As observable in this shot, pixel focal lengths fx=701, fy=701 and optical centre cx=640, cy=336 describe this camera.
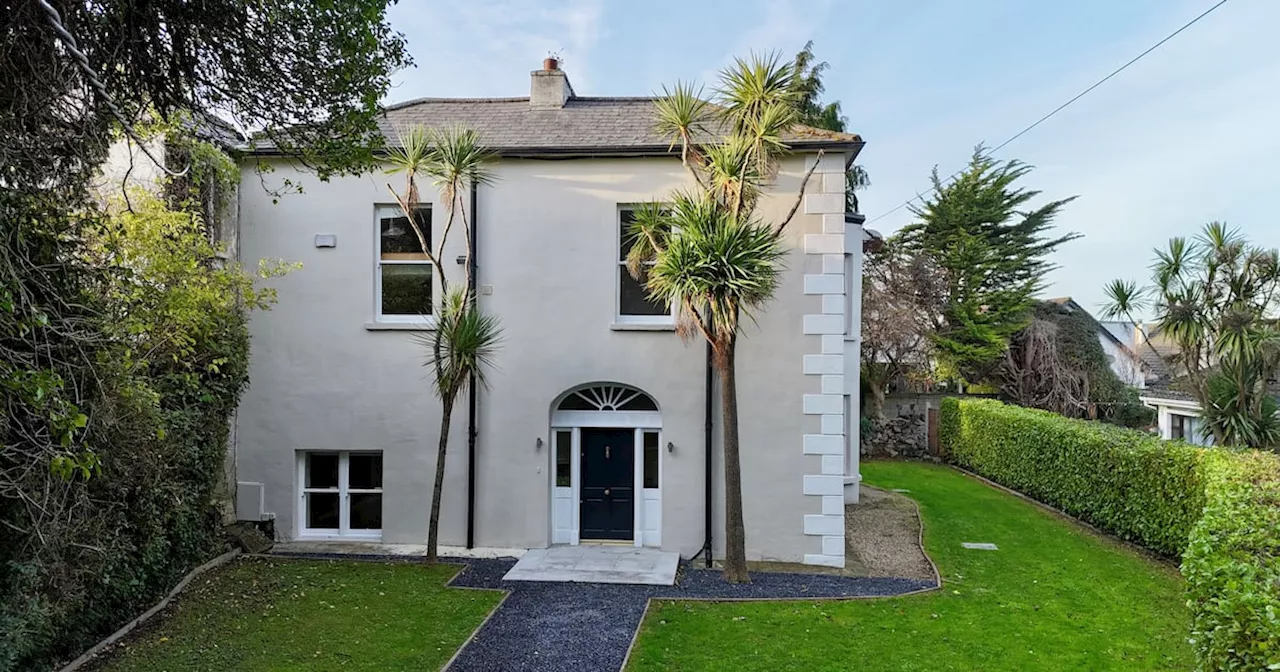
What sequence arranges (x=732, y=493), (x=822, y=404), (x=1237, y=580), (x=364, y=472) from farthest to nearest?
(x=364, y=472)
(x=822, y=404)
(x=732, y=493)
(x=1237, y=580)

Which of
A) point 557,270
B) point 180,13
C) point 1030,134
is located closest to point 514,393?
point 557,270

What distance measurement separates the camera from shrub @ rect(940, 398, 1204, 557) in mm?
10273

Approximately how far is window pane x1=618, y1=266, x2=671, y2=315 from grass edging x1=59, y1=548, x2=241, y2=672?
6.73 m

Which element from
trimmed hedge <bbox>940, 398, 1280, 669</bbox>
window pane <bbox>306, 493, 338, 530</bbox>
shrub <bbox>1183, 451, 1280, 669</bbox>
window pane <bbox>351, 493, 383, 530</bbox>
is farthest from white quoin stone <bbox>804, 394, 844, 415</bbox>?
window pane <bbox>306, 493, 338, 530</bbox>

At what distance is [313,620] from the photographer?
7.68 metres

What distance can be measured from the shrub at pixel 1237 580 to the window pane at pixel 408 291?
9.82 metres

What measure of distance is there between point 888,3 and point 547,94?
19.7ft

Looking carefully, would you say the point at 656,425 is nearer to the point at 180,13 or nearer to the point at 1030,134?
the point at 180,13

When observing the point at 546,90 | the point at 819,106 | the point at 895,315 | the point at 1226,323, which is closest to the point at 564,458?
the point at 546,90

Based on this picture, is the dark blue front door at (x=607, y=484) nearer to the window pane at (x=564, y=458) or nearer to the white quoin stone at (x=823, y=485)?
the window pane at (x=564, y=458)

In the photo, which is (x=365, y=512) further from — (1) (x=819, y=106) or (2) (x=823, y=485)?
(1) (x=819, y=106)

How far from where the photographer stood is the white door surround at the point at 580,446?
35.8ft

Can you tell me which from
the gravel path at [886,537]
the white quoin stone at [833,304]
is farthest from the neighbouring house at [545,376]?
the gravel path at [886,537]

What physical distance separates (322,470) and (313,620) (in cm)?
414
